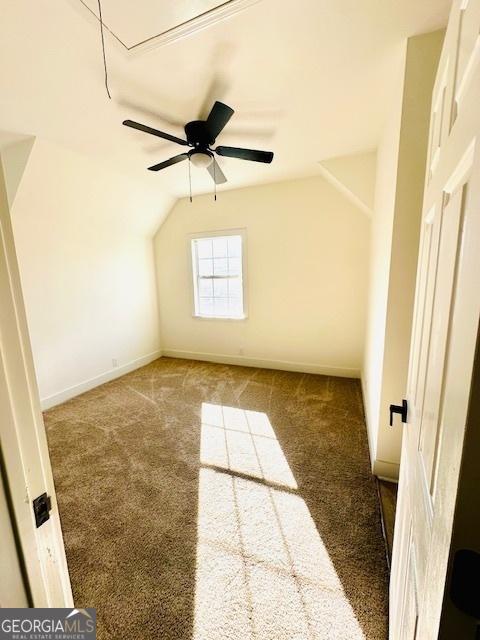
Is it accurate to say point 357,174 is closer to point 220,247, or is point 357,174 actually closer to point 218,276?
point 220,247

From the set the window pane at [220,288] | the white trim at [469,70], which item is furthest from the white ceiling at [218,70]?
the window pane at [220,288]

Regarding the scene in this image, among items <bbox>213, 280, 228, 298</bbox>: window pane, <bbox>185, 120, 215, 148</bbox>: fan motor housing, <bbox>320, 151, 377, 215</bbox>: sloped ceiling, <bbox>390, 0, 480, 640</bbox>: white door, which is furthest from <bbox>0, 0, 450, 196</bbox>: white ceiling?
<bbox>213, 280, 228, 298</bbox>: window pane

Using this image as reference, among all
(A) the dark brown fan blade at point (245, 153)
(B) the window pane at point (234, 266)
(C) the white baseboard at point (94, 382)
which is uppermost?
(A) the dark brown fan blade at point (245, 153)

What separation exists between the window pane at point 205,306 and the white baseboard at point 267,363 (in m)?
0.71

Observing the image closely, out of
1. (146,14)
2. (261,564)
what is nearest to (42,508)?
(261,564)

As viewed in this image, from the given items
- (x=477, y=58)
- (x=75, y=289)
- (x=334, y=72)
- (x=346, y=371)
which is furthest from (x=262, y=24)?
(x=346, y=371)

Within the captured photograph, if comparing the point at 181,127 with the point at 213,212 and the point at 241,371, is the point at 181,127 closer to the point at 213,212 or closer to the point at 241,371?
the point at 213,212

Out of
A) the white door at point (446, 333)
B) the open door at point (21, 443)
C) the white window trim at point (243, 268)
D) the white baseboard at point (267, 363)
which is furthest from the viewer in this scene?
the white window trim at point (243, 268)

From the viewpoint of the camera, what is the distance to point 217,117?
1784 mm

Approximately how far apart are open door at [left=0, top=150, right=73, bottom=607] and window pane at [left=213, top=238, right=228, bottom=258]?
376 centimetres

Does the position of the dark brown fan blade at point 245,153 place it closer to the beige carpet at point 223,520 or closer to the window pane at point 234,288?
the window pane at point 234,288

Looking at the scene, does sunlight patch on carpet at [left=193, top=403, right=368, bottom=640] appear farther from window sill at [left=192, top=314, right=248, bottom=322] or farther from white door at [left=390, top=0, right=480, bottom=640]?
window sill at [left=192, top=314, right=248, bottom=322]

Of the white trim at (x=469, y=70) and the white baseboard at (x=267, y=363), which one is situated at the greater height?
the white trim at (x=469, y=70)

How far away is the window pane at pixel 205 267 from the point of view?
4410mm
